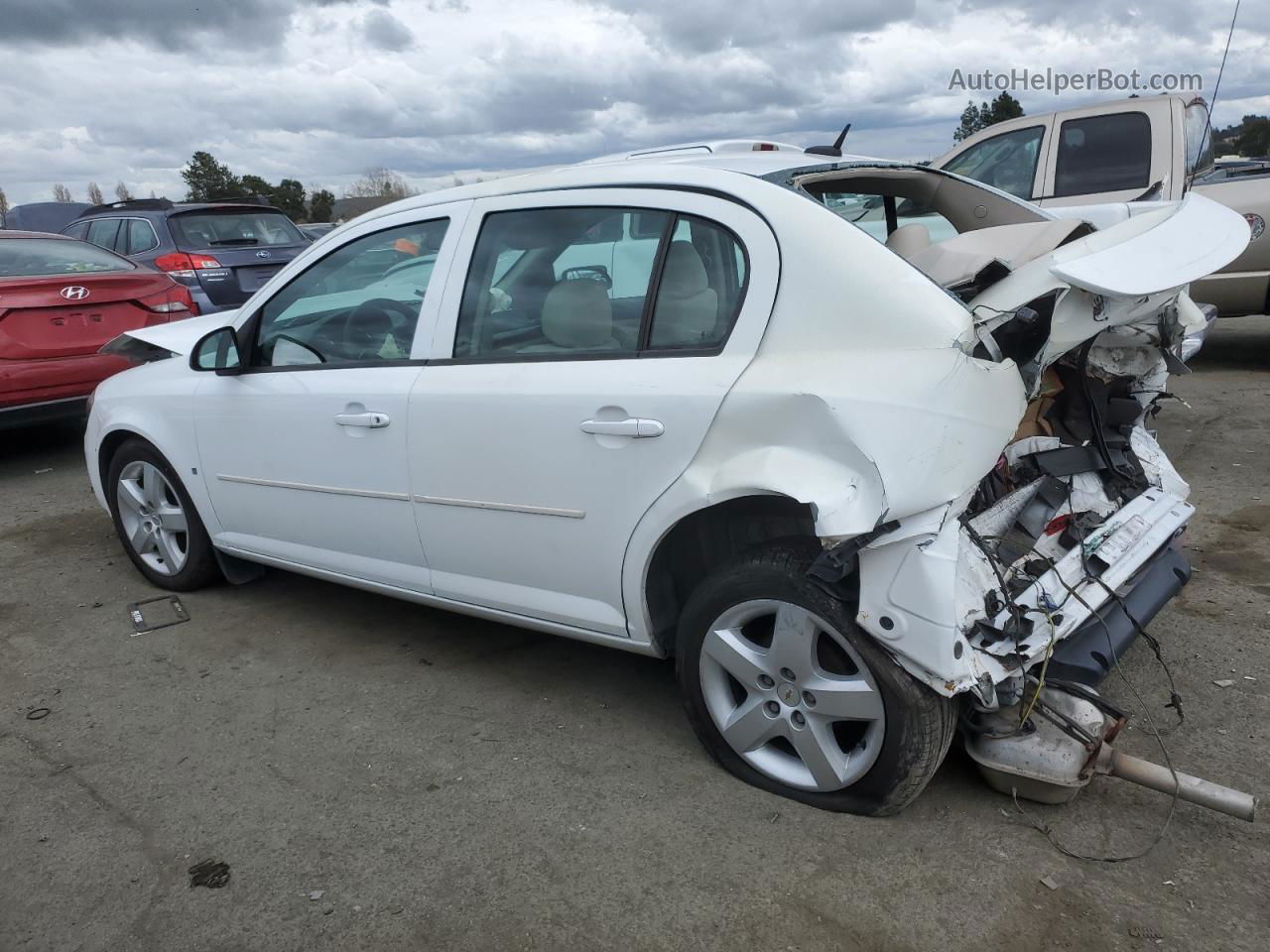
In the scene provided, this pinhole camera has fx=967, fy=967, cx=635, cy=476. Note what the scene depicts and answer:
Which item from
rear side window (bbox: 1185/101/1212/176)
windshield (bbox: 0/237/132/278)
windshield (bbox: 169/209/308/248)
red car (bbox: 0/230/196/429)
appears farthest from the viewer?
windshield (bbox: 169/209/308/248)

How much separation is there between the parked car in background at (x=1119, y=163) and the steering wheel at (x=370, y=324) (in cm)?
505

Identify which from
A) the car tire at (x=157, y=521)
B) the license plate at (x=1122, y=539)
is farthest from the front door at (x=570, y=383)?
the car tire at (x=157, y=521)

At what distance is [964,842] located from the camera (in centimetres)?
248

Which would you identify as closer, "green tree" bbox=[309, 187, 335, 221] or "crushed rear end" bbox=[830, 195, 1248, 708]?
"crushed rear end" bbox=[830, 195, 1248, 708]

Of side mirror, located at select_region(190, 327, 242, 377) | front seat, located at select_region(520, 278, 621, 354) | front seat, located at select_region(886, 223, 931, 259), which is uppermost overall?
front seat, located at select_region(886, 223, 931, 259)

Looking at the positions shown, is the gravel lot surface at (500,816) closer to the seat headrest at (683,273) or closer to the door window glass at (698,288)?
the door window glass at (698,288)

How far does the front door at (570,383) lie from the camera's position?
8.55ft

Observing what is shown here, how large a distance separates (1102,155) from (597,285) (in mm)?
5464

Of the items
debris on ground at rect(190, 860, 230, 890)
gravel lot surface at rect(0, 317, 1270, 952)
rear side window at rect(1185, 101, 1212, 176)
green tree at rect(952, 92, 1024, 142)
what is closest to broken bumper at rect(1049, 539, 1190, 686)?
gravel lot surface at rect(0, 317, 1270, 952)

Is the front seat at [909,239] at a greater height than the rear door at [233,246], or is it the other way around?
the front seat at [909,239]

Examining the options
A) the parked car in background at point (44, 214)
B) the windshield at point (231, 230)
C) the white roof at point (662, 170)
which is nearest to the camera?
the white roof at point (662, 170)

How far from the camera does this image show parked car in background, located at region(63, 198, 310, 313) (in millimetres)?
8367

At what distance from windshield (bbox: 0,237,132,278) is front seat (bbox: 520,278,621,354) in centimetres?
499

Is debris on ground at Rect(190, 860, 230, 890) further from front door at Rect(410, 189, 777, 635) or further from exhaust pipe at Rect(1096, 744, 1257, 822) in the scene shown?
exhaust pipe at Rect(1096, 744, 1257, 822)
